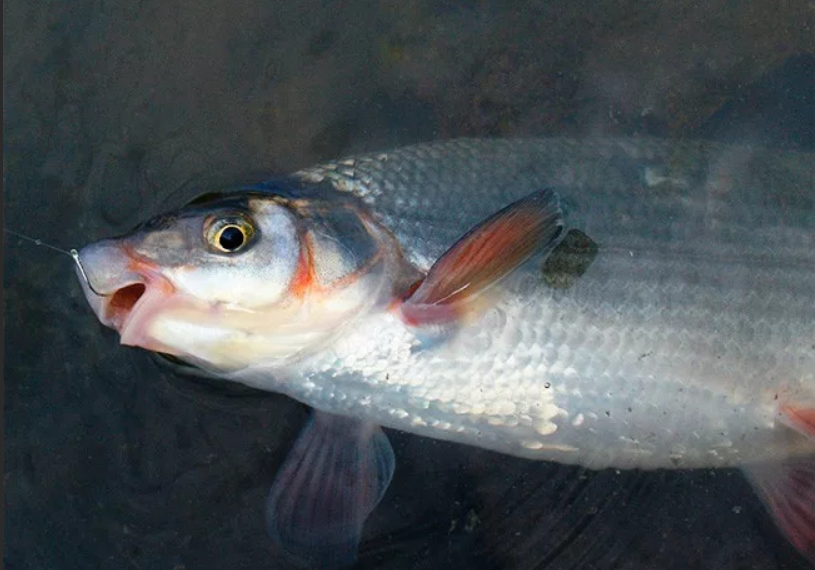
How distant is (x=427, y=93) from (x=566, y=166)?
744 millimetres

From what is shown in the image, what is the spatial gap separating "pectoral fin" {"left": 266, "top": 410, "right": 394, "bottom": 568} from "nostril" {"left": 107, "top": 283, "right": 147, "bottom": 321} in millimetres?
681

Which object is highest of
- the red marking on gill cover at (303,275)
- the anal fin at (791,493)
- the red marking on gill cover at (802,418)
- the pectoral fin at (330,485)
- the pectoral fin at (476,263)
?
the red marking on gill cover at (303,275)

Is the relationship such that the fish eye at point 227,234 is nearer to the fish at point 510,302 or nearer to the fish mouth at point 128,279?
the fish at point 510,302

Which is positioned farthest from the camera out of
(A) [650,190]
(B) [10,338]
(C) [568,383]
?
(B) [10,338]

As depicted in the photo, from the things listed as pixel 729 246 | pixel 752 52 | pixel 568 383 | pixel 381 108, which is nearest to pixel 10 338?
pixel 381 108

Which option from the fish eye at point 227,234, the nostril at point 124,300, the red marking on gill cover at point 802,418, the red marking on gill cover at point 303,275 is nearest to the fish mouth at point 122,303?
the nostril at point 124,300

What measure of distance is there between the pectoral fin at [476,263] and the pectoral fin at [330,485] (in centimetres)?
49

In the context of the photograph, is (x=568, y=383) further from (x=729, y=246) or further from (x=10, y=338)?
(x=10, y=338)

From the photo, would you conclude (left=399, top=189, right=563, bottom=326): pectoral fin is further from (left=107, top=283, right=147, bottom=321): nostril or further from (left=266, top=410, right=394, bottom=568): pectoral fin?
(left=107, top=283, right=147, bottom=321): nostril

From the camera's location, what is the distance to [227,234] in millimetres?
2189

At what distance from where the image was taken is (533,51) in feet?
10.1

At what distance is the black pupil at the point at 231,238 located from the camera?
2.19 metres

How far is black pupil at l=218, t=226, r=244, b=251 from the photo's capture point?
2186mm

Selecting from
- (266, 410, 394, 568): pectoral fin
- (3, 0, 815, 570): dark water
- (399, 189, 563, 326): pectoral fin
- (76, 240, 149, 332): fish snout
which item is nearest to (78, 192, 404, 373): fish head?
(76, 240, 149, 332): fish snout
